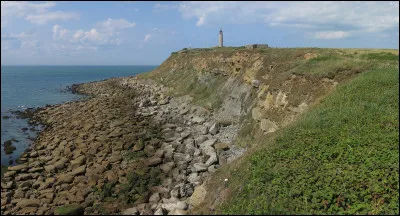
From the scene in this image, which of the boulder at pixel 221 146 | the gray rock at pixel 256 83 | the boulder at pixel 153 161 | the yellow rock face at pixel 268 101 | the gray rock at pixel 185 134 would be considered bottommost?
the boulder at pixel 153 161

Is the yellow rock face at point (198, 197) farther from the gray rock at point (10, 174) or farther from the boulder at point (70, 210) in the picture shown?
the gray rock at point (10, 174)

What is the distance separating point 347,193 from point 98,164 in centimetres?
1549

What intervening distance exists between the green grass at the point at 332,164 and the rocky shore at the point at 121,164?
334 cm

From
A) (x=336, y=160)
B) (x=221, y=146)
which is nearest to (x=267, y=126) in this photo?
(x=221, y=146)

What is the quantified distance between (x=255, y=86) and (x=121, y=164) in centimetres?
1442

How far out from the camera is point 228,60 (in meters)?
38.9

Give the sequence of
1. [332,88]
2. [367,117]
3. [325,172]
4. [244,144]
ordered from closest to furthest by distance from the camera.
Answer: [325,172] → [367,117] → [332,88] → [244,144]

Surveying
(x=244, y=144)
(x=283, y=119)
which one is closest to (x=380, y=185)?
(x=283, y=119)

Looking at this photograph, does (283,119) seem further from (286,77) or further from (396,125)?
(396,125)

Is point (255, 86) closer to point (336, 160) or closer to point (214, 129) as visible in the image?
Result: point (214, 129)

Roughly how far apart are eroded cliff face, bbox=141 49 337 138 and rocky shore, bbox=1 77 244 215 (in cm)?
268

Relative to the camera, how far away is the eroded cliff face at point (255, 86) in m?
21.7

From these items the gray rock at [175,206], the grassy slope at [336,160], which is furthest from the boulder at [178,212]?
the grassy slope at [336,160]

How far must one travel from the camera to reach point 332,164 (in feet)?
42.7
